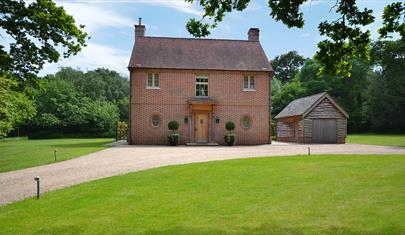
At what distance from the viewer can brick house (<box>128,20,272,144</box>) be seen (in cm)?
2947

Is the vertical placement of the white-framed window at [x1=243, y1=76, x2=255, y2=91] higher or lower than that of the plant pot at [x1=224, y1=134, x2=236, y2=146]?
higher

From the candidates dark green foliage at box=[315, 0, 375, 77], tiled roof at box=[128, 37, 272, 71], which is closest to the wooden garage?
tiled roof at box=[128, 37, 272, 71]

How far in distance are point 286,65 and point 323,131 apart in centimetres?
5873

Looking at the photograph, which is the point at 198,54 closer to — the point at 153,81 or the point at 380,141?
the point at 153,81

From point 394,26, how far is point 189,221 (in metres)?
5.41

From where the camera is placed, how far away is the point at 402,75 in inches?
2157

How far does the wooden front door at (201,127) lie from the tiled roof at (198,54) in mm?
3742

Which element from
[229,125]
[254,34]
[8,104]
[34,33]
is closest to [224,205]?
[34,33]

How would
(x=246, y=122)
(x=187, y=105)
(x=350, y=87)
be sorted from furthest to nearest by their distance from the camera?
(x=350, y=87) → (x=246, y=122) → (x=187, y=105)

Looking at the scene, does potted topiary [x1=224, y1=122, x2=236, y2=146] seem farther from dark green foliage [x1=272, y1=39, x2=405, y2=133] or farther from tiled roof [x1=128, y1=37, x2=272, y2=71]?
dark green foliage [x1=272, y1=39, x2=405, y2=133]

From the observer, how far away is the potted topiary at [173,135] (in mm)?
28406

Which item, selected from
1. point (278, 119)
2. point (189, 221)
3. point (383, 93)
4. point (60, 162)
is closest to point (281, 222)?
point (189, 221)

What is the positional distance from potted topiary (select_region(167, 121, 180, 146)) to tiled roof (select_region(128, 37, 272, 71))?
14.6 feet

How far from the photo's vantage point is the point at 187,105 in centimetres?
2998
